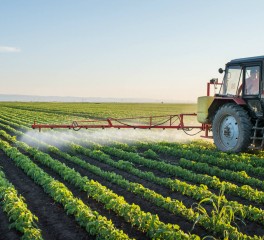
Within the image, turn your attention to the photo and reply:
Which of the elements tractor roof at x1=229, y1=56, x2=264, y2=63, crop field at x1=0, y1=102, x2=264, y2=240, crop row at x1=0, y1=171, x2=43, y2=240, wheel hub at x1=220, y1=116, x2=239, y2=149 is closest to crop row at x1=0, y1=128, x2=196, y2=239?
crop field at x1=0, y1=102, x2=264, y2=240

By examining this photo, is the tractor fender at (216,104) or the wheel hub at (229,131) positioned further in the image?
the tractor fender at (216,104)

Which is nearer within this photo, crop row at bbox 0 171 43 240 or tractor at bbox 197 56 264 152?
crop row at bbox 0 171 43 240

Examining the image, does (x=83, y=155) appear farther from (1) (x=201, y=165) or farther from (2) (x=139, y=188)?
(2) (x=139, y=188)

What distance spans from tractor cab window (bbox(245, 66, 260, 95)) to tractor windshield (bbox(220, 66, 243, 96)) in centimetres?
25

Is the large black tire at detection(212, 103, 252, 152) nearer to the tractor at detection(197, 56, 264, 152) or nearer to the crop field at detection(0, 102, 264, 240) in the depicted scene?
the tractor at detection(197, 56, 264, 152)

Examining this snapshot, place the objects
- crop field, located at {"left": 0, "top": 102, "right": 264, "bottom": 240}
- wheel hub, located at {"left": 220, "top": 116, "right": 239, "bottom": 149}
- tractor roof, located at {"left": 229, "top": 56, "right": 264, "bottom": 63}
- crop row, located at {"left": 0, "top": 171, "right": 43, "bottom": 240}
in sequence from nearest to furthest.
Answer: crop row, located at {"left": 0, "top": 171, "right": 43, "bottom": 240} → crop field, located at {"left": 0, "top": 102, "right": 264, "bottom": 240} → tractor roof, located at {"left": 229, "top": 56, "right": 264, "bottom": 63} → wheel hub, located at {"left": 220, "top": 116, "right": 239, "bottom": 149}

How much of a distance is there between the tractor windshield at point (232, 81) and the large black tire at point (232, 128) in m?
0.44

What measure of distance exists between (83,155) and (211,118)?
404 cm

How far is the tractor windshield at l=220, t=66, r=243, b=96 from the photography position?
1072 cm

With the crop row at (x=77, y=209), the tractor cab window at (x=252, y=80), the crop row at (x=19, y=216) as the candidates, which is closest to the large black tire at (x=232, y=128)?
the tractor cab window at (x=252, y=80)

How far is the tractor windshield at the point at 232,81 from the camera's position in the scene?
10720 millimetres

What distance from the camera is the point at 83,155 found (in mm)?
11812

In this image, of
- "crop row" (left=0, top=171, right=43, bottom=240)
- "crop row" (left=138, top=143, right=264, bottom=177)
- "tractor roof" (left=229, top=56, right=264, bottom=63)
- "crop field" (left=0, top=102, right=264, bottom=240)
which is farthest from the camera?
"tractor roof" (left=229, top=56, right=264, bottom=63)

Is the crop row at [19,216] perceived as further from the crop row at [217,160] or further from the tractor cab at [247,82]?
the tractor cab at [247,82]
